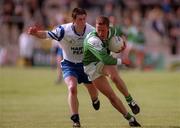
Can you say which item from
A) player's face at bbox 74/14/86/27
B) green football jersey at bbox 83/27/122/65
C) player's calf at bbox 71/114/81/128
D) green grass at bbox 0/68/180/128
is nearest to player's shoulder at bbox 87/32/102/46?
green football jersey at bbox 83/27/122/65

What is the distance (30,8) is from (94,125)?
77.3ft

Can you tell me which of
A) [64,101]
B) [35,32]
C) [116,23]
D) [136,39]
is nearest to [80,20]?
[35,32]

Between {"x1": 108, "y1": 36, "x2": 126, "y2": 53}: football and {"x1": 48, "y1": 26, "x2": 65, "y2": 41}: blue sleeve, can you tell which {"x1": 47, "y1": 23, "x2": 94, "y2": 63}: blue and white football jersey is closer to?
{"x1": 48, "y1": 26, "x2": 65, "y2": 41}: blue sleeve

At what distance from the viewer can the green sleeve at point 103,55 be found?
1259 centimetres

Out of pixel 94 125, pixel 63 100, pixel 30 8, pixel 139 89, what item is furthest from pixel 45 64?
pixel 94 125

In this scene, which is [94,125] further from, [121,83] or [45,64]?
[45,64]

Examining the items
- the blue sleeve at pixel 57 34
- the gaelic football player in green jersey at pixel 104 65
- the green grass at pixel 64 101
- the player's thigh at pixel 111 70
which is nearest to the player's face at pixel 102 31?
the gaelic football player in green jersey at pixel 104 65

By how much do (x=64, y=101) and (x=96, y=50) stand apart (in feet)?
29.0

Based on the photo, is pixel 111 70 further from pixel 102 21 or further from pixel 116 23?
pixel 116 23

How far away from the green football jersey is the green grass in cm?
130

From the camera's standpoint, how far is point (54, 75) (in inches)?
1230

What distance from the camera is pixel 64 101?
21516 millimetres

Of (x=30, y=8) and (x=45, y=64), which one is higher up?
(x=30, y=8)

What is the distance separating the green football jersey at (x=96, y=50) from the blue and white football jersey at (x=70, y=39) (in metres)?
0.74
